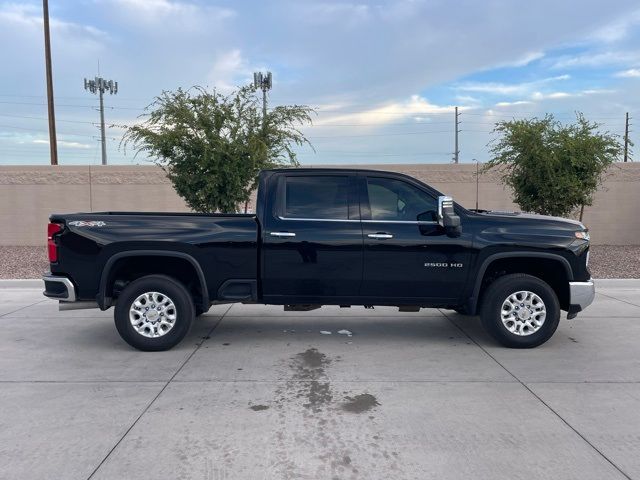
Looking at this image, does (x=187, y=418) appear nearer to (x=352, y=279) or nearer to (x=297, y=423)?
(x=297, y=423)

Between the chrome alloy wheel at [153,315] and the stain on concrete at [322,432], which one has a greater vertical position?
the chrome alloy wheel at [153,315]

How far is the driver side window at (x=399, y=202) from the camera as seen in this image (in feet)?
20.5

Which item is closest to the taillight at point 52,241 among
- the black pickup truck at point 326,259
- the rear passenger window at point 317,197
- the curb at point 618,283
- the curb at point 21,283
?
the black pickup truck at point 326,259

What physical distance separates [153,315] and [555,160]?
9.33m

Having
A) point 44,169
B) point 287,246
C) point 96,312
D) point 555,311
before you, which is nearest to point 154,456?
point 287,246

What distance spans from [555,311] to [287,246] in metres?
3.13

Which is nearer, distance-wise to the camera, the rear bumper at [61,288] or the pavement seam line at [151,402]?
the pavement seam line at [151,402]

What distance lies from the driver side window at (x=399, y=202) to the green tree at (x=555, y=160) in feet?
22.0

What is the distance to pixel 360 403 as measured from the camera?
15.3 ft

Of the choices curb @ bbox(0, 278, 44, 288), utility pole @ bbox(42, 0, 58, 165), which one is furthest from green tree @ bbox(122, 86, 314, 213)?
utility pole @ bbox(42, 0, 58, 165)

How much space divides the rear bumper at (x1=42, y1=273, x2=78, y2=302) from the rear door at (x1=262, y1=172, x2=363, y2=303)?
2.14 metres

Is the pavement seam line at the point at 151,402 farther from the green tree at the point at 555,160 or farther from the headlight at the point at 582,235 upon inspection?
the green tree at the point at 555,160

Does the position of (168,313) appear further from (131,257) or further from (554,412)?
(554,412)

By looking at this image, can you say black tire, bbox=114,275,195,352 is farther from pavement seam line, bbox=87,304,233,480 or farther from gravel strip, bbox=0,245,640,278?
gravel strip, bbox=0,245,640,278
